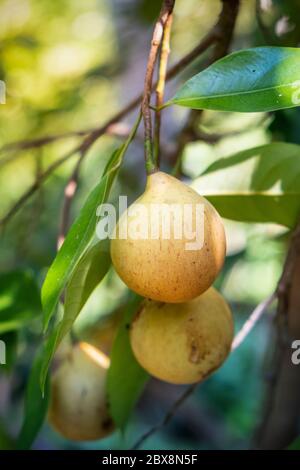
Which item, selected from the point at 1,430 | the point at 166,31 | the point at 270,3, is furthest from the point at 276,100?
the point at 1,430

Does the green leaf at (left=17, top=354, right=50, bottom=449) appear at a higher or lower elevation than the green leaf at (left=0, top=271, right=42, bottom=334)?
lower

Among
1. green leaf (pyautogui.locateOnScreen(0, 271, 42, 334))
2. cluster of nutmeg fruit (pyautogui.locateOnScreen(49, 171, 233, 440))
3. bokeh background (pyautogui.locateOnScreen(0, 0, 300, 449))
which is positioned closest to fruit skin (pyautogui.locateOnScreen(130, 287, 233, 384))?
cluster of nutmeg fruit (pyautogui.locateOnScreen(49, 171, 233, 440))

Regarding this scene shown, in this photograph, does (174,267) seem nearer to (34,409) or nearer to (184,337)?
(184,337)

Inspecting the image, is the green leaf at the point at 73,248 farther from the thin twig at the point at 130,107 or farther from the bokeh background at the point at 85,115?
the bokeh background at the point at 85,115

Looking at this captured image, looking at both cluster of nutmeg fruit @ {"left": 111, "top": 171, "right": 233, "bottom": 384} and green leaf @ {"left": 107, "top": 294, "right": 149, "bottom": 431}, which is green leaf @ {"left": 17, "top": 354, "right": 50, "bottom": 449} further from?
cluster of nutmeg fruit @ {"left": 111, "top": 171, "right": 233, "bottom": 384}

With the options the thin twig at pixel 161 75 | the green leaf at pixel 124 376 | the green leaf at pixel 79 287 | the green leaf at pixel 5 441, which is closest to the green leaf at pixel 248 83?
the thin twig at pixel 161 75

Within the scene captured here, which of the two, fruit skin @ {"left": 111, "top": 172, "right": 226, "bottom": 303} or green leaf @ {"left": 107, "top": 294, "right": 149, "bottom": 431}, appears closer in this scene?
fruit skin @ {"left": 111, "top": 172, "right": 226, "bottom": 303}
